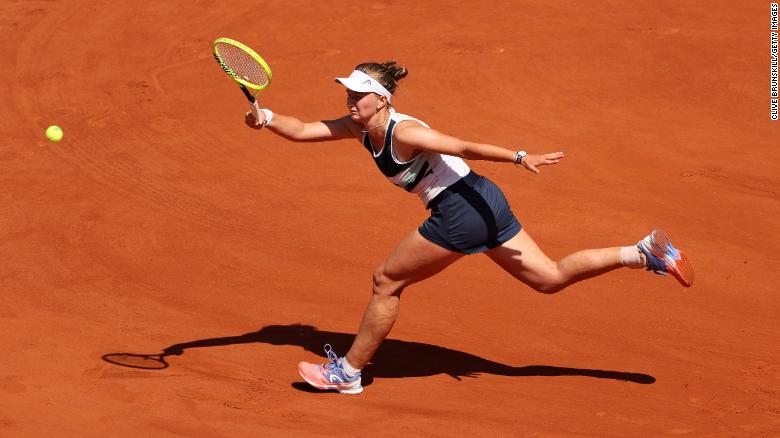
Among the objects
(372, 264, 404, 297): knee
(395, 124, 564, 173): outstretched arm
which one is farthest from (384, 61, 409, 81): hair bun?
(372, 264, 404, 297): knee

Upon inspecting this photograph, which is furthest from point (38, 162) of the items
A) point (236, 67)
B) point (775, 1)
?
point (775, 1)

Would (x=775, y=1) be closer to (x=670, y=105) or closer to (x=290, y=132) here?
(x=670, y=105)

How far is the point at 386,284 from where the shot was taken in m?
7.26

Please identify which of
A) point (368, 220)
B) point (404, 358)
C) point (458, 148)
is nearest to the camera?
point (458, 148)

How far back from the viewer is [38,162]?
36.0 feet

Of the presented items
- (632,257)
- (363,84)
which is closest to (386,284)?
(363,84)

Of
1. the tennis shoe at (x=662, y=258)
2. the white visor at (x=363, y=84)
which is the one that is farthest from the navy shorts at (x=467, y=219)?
the tennis shoe at (x=662, y=258)

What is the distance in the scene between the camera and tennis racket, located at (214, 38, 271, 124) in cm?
726

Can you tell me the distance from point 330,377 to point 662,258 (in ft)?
7.02

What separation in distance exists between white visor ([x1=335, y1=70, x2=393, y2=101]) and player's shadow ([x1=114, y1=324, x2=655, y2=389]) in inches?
75.1

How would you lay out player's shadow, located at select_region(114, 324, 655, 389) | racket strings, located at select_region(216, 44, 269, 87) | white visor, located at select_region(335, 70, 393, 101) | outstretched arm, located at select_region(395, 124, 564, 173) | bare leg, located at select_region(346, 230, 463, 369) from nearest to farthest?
outstretched arm, located at select_region(395, 124, 564, 173) → white visor, located at select_region(335, 70, 393, 101) → bare leg, located at select_region(346, 230, 463, 369) → racket strings, located at select_region(216, 44, 269, 87) → player's shadow, located at select_region(114, 324, 655, 389)

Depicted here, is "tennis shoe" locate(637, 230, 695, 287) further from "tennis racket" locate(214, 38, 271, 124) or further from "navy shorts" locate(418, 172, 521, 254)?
"tennis racket" locate(214, 38, 271, 124)

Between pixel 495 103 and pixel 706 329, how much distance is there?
14.5 feet

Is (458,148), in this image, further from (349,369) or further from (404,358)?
(404,358)
